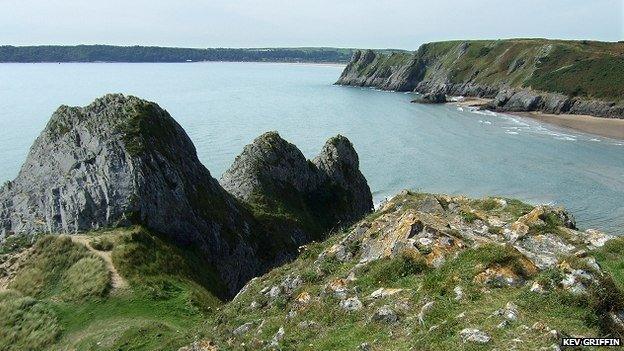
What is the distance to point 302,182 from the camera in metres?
52.0

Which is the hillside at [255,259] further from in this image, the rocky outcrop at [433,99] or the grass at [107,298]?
the rocky outcrop at [433,99]

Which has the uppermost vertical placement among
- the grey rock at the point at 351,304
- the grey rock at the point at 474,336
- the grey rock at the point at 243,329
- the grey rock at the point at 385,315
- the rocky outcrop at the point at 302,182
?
the grey rock at the point at 474,336

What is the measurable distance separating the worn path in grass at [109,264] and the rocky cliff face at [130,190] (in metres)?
2.28

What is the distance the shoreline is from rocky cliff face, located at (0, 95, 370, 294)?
334ft

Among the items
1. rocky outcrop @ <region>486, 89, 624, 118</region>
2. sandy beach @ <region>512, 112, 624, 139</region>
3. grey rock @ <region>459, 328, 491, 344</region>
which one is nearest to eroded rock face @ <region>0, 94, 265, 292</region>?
grey rock @ <region>459, 328, 491, 344</region>

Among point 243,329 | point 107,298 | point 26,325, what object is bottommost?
point 26,325

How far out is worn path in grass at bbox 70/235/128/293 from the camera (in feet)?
89.1

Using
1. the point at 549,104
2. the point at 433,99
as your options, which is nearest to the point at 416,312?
the point at 549,104

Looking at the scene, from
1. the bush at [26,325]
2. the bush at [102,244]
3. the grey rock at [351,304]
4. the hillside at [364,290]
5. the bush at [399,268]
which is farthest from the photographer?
the bush at [102,244]

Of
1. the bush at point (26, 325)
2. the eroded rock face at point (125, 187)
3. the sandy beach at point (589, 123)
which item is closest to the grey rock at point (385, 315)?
the bush at point (26, 325)

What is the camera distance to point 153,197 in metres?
34.9

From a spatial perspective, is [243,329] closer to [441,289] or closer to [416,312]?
[416,312]

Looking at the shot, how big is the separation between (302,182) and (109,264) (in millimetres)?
25762

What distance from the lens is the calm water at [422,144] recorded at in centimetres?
7212
